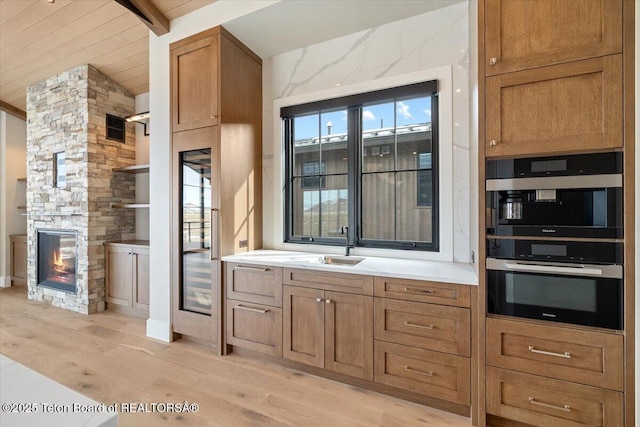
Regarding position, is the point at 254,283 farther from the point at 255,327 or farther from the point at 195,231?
the point at 195,231

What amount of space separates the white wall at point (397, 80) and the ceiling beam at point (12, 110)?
4811 millimetres

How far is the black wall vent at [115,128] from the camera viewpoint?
13.0ft

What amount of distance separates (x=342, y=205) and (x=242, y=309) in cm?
135

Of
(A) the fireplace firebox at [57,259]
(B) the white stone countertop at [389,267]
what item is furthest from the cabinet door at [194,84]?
(A) the fireplace firebox at [57,259]

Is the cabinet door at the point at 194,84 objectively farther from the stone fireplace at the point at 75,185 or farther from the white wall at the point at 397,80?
the stone fireplace at the point at 75,185

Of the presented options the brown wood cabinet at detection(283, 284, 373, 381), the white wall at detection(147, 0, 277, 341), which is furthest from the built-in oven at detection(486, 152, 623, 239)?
the white wall at detection(147, 0, 277, 341)

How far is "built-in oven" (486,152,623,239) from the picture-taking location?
154 centimetres

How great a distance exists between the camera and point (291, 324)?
2.37 m

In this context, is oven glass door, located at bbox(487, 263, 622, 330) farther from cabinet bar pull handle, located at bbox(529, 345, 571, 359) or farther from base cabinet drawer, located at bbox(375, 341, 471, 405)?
base cabinet drawer, located at bbox(375, 341, 471, 405)

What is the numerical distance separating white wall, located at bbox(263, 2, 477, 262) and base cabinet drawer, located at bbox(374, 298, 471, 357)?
68cm

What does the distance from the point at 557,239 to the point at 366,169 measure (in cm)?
161

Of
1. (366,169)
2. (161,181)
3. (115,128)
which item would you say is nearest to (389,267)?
(366,169)

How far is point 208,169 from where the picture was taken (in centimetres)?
278

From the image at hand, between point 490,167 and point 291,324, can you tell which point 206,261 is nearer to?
point 291,324
